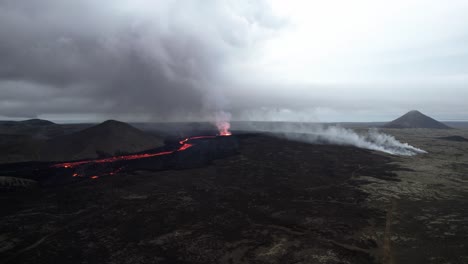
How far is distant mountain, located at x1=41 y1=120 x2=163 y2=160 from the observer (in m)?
91.0

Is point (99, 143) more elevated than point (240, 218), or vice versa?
point (99, 143)

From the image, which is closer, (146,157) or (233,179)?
(233,179)

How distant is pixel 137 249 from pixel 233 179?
32356 millimetres

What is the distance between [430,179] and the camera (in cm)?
6138

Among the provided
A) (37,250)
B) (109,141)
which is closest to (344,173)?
(37,250)

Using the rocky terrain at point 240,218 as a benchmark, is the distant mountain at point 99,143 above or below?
above

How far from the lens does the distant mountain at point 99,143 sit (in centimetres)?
9100

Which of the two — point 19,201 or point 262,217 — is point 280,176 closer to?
point 262,217

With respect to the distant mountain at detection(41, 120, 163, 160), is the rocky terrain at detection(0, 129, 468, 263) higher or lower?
lower

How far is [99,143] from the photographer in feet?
324

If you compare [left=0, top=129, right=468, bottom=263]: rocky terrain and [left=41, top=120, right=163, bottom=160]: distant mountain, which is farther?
[left=41, top=120, right=163, bottom=160]: distant mountain

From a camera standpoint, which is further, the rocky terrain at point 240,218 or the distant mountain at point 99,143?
the distant mountain at point 99,143

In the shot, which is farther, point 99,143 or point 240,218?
point 99,143

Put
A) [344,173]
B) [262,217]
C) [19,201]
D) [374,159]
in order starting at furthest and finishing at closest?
[374,159]
[344,173]
[19,201]
[262,217]
